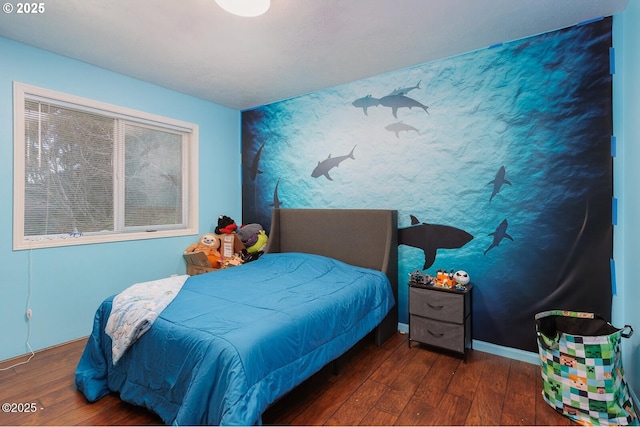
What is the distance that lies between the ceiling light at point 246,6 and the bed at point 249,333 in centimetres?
184

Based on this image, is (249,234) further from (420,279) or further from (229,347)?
(229,347)

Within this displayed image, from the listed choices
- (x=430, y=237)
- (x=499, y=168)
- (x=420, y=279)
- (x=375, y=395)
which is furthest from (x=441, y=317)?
(x=499, y=168)

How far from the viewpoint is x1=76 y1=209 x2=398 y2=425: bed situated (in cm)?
144

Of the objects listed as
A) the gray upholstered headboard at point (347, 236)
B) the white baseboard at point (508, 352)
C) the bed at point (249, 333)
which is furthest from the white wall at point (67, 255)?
the white baseboard at point (508, 352)

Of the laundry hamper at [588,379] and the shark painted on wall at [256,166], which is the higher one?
the shark painted on wall at [256,166]

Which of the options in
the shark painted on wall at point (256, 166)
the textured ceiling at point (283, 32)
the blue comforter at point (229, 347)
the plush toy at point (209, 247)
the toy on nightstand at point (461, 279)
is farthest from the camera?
the shark painted on wall at point (256, 166)

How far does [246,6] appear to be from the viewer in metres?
1.86

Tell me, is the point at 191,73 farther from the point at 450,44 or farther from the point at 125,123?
the point at 450,44

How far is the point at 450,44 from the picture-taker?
253 centimetres

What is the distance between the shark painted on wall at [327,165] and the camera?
134 inches

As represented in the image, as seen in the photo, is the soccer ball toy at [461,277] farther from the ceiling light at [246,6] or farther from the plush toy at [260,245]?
the ceiling light at [246,6]

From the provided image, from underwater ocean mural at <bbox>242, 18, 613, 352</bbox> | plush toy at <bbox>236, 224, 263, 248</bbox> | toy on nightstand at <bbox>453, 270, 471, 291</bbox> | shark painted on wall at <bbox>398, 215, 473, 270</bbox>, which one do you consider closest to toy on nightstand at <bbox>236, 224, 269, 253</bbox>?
plush toy at <bbox>236, 224, 263, 248</bbox>

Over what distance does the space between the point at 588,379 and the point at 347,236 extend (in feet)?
6.73

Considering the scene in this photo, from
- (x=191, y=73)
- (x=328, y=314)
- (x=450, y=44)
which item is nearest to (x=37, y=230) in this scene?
(x=191, y=73)
